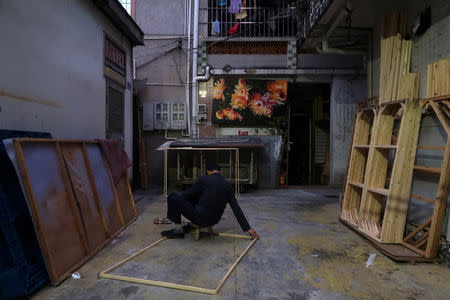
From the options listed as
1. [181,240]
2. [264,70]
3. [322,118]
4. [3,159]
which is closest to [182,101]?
[264,70]

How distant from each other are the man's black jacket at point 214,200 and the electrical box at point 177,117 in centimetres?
604

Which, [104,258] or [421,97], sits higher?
[421,97]

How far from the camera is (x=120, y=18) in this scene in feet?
24.5

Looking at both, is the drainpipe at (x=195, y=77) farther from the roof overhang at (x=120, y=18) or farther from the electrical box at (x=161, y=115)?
the roof overhang at (x=120, y=18)

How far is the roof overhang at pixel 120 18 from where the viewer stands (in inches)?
264

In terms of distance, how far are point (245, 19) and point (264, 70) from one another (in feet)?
6.54

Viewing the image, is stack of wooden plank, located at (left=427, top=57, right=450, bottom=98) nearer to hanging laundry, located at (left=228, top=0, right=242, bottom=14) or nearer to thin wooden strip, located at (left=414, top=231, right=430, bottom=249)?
thin wooden strip, located at (left=414, top=231, right=430, bottom=249)

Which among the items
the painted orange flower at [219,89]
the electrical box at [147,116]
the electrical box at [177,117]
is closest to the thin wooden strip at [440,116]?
the painted orange flower at [219,89]

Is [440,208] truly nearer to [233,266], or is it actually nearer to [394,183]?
[394,183]

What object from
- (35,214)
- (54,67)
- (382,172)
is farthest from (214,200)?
(54,67)

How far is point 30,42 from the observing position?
4359 mm

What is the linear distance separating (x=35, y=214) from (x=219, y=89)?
25.8ft

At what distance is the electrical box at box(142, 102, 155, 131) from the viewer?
10.3 metres

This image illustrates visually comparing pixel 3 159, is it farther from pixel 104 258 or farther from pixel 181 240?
pixel 181 240
